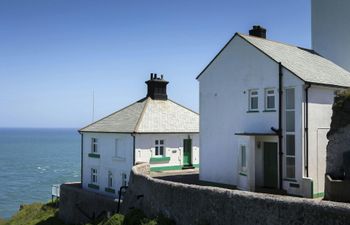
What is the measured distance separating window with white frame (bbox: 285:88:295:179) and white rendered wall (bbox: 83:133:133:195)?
13.1m

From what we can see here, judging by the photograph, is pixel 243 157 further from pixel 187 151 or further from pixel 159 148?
pixel 187 151

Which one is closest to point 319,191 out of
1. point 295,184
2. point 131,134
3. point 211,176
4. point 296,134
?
point 295,184

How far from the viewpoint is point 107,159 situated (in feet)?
104

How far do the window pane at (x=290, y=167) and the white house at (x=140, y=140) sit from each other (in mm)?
12699

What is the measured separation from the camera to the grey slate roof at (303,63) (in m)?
19.0

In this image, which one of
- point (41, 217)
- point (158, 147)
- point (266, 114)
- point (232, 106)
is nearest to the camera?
point (266, 114)

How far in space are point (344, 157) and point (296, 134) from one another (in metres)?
3.66

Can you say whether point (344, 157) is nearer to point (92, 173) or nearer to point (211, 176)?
point (211, 176)

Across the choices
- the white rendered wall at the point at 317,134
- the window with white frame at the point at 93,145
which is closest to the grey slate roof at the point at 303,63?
the white rendered wall at the point at 317,134

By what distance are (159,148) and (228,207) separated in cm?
1921

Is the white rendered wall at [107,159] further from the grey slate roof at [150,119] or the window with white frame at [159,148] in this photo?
the window with white frame at [159,148]

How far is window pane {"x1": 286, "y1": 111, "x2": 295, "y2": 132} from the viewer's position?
61.2 feet

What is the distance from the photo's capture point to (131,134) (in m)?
29.0

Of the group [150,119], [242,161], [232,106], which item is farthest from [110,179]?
[242,161]
